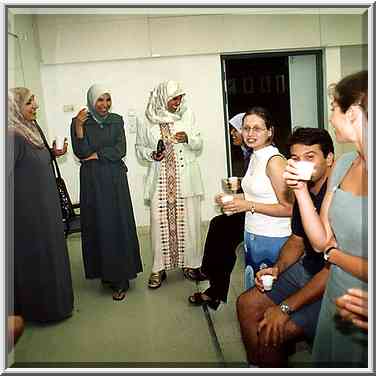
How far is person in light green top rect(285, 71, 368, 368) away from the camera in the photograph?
43.2 inches

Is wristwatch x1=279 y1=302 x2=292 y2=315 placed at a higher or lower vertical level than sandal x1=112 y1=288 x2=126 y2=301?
lower

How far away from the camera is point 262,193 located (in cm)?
122

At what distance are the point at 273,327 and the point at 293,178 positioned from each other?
45 cm

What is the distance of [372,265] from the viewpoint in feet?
3.72

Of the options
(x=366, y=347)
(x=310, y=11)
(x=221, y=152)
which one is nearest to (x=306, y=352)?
(x=366, y=347)

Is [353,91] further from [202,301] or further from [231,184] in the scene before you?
[202,301]

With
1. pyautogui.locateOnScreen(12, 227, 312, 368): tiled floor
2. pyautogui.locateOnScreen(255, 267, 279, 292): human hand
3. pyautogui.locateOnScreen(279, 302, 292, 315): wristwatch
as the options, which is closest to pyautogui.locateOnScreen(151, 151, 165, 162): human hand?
pyautogui.locateOnScreen(12, 227, 312, 368): tiled floor

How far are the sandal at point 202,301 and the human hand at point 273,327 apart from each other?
15 centimetres

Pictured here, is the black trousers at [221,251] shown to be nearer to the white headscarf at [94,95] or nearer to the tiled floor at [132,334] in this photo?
the tiled floor at [132,334]

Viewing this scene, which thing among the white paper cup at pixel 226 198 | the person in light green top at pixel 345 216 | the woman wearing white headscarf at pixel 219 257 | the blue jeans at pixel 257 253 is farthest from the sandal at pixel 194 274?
the person in light green top at pixel 345 216

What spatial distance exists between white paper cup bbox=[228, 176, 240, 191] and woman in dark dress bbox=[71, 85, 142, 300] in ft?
1.04

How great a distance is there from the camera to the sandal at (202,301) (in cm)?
127

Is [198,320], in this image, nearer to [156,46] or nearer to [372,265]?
[372,265]

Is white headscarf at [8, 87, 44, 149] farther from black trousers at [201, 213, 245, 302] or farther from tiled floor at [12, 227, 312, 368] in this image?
black trousers at [201, 213, 245, 302]
